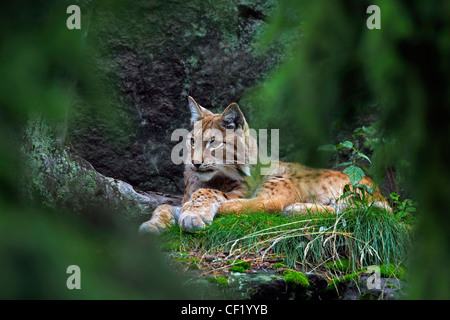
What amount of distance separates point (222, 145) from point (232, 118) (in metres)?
0.33

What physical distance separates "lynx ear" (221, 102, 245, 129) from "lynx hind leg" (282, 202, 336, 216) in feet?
3.77

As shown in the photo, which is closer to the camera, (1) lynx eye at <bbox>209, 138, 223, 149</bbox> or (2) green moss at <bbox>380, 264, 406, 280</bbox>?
(2) green moss at <bbox>380, 264, 406, 280</bbox>

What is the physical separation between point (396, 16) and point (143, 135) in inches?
231

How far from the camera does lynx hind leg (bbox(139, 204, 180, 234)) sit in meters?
4.76

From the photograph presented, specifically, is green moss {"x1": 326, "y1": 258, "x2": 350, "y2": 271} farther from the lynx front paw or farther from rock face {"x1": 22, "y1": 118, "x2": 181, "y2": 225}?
rock face {"x1": 22, "y1": 118, "x2": 181, "y2": 225}

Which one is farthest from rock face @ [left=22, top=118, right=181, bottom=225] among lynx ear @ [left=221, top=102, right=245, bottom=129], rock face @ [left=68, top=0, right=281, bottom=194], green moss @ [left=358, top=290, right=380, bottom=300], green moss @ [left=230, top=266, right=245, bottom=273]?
green moss @ [left=358, top=290, right=380, bottom=300]

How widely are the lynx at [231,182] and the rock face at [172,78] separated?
3.01 ft

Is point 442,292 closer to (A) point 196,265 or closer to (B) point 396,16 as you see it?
(B) point 396,16

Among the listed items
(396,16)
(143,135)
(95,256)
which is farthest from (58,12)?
(143,135)

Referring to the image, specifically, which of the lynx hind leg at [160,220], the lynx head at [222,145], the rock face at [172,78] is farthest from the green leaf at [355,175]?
the rock face at [172,78]

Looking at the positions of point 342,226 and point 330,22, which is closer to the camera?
point 330,22

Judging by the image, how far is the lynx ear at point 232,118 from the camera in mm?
5594

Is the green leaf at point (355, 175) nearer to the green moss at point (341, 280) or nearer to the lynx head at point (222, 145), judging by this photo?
the green moss at point (341, 280)

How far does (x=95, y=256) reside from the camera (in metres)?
0.87
